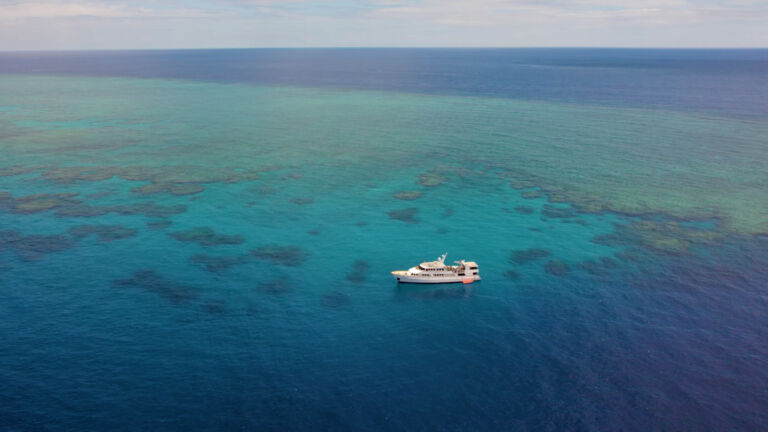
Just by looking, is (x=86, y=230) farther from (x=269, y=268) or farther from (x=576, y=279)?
(x=576, y=279)

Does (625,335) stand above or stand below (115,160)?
below

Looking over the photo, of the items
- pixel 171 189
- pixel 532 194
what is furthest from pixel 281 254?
pixel 532 194

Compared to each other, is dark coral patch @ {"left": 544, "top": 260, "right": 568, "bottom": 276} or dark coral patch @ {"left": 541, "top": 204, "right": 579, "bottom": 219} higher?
dark coral patch @ {"left": 541, "top": 204, "right": 579, "bottom": 219}

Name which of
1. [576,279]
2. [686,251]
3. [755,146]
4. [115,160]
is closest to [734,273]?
[686,251]

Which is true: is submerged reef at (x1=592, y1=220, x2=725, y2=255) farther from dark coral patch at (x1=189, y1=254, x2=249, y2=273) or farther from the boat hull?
dark coral patch at (x1=189, y1=254, x2=249, y2=273)

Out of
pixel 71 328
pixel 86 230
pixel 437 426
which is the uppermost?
pixel 86 230

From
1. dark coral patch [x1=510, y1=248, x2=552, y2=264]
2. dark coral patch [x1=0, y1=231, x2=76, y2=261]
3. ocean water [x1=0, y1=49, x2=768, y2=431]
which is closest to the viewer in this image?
ocean water [x1=0, y1=49, x2=768, y2=431]

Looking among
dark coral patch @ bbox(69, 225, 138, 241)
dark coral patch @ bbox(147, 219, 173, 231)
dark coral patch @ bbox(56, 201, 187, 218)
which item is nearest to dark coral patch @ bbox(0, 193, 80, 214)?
dark coral patch @ bbox(56, 201, 187, 218)
